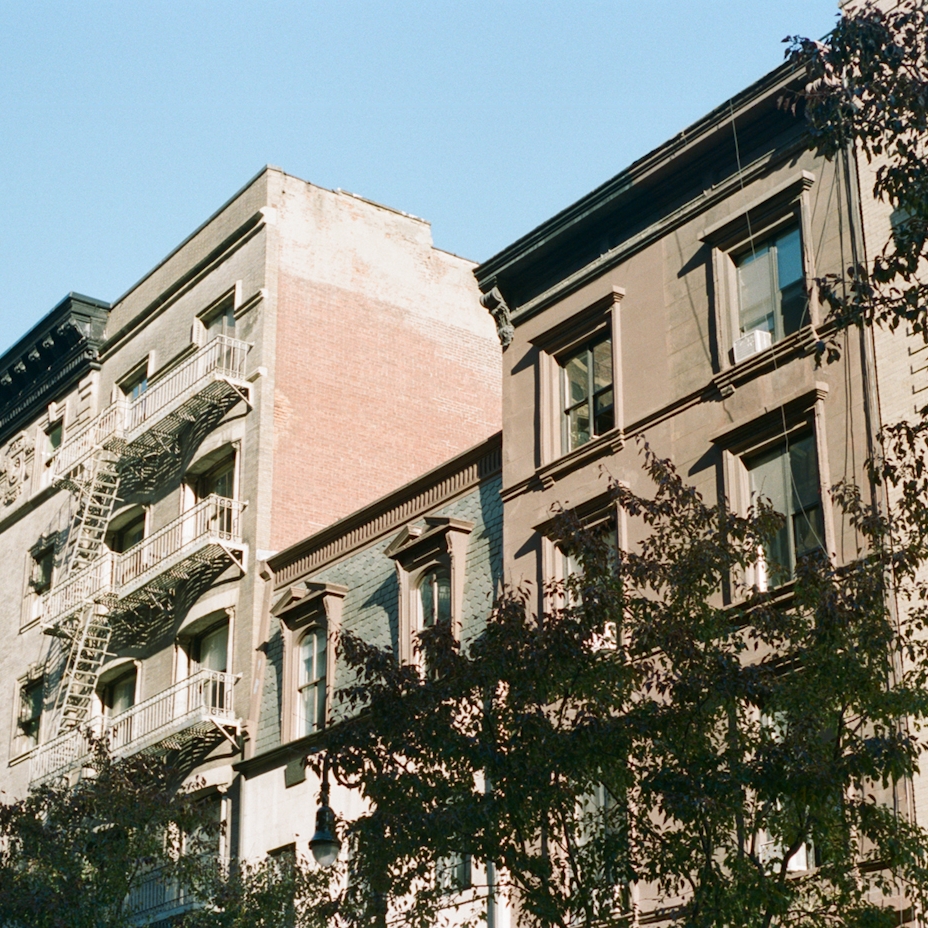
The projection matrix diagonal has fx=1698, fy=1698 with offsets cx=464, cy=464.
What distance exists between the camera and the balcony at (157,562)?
35.7 meters

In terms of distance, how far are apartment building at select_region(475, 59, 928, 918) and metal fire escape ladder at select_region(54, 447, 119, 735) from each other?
14.4 m

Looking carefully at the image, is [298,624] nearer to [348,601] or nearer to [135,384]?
[348,601]

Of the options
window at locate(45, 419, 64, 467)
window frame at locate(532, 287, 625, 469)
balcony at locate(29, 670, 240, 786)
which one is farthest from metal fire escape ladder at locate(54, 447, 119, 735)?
window frame at locate(532, 287, 625, 469)

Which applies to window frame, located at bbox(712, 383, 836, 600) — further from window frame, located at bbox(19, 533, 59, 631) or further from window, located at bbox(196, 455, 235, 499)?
window frame, located at bbox(19, 533, 59, 631)

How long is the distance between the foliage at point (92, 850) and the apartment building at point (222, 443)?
554cm

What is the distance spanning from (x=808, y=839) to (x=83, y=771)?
2506 centimetres

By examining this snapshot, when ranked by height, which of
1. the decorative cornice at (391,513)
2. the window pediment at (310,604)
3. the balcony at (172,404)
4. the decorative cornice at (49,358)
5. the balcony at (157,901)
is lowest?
the balcony at (157,901)

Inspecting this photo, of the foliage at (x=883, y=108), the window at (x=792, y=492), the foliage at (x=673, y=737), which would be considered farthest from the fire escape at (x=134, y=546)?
the foliage at (x=883, y=108)

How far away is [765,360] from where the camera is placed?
23688mm

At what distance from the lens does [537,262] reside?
29000 mm

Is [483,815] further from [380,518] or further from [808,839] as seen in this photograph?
[380,518]

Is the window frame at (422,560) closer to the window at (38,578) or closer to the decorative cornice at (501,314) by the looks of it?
the decorative cornice at (501,314)

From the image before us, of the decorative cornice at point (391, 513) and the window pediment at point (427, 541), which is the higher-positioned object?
the decorative cornice at point (391, 513)

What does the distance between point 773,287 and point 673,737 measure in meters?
9.68
